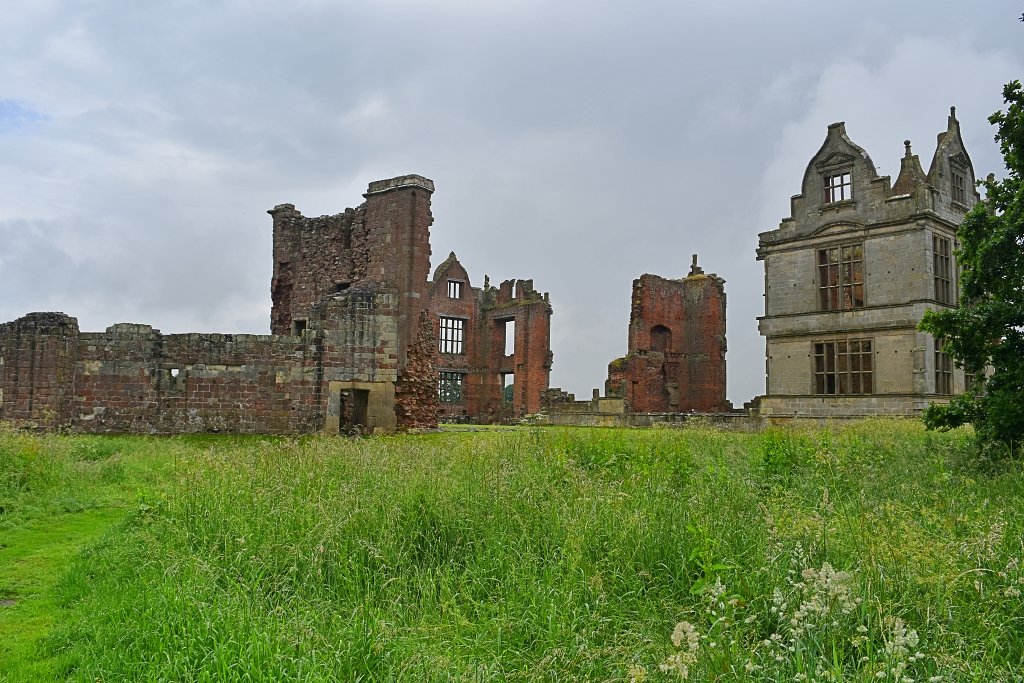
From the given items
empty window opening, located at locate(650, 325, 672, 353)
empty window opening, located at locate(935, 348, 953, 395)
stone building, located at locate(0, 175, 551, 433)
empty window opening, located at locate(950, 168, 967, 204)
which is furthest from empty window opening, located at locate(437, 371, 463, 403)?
empty window opening, located at locate(950, 168, 967, 204)

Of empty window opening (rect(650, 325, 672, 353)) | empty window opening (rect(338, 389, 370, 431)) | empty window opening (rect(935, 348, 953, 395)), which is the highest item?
empty window opening (rect(650, 325, 672, 353))

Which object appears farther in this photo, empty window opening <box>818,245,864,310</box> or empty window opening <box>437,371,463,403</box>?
empty window opening <box>437,371,463,403</box>

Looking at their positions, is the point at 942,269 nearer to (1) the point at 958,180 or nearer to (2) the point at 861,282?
(2) the point at 861,282

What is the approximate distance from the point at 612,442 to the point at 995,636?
7658 millimetres

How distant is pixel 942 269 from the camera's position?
25.4 metres

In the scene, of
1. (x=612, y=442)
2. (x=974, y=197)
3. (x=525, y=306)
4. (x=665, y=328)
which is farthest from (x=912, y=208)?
(x=525, y=306)

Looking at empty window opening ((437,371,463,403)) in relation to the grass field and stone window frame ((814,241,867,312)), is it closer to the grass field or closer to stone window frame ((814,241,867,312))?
stone window frame ((814,241,867,312))

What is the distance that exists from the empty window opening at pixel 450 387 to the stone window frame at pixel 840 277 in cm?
2262

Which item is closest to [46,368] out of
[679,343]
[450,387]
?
[450,387]

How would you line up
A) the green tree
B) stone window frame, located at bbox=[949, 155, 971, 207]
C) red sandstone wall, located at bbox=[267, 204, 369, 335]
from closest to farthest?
the green tree, red sandstone wall, located at bbox=[267, 204, 369, 335], stone window frame, located at bbox=[949, 155, 971, 207]

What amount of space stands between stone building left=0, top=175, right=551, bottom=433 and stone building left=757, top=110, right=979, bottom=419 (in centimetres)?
1331

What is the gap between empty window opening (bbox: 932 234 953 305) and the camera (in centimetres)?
2511

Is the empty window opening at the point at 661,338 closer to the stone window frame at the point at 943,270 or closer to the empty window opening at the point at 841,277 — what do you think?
the empty window opening at the point at 841,277

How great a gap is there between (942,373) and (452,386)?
26056 mm
